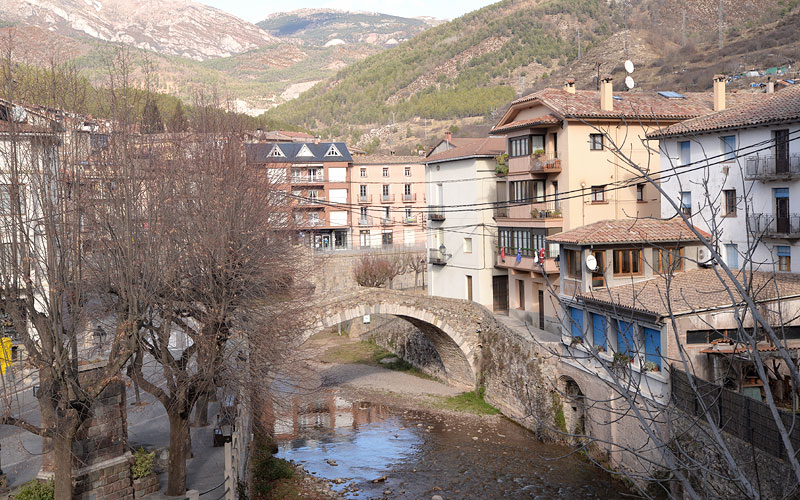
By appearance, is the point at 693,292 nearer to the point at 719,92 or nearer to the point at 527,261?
the point at 527,261

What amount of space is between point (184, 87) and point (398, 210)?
8949 centimetres

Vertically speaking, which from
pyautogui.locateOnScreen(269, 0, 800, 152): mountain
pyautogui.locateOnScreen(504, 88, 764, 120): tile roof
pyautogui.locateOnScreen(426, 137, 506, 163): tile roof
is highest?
pyautogui.locateOnScreen(269, 0, 800, 152): mountain

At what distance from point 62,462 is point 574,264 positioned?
1783 centimetres

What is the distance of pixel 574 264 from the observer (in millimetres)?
26344

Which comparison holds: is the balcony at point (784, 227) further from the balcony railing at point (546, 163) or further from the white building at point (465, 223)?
the white building at point (465, 223)

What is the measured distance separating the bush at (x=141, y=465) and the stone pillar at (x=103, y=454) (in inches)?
6.9

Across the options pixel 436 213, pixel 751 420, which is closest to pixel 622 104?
pixel 436 213

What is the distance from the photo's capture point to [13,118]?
13.0m

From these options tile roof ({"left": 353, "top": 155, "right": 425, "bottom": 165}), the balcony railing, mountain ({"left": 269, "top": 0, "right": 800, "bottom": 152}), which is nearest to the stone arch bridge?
the balcony railing

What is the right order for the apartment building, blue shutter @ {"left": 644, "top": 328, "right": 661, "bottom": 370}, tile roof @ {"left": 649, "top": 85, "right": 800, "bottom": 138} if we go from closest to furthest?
blue shutter @ {"left": 644, "top": 328, "right": 661, "bottom": 370} < tile roof @ {"left": 649, "top": 85, "right": 800, "bottom": 138} < the apartment building

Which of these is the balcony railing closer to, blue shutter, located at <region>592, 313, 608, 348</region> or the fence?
blue shutter, located at <region>592, 313, 608, 348</region>

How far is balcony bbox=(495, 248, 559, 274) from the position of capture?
31375 mm

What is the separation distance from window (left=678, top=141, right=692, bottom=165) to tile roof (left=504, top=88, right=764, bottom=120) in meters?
3.13

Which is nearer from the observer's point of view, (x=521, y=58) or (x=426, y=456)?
(x=426, y=456)
